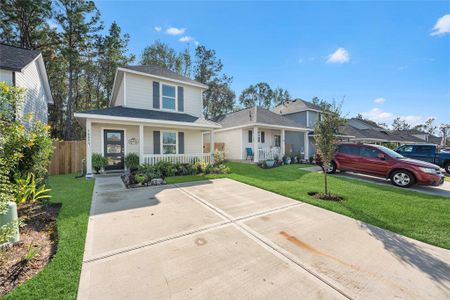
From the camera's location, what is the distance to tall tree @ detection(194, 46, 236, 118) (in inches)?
1091

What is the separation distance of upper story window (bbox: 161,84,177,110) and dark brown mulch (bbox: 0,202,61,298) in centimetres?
913

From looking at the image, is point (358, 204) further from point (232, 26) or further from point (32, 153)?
point (232, 26)

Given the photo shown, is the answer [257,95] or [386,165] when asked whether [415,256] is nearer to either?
[386,165]

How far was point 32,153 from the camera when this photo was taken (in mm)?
4719

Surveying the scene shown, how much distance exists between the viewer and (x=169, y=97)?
12523mm

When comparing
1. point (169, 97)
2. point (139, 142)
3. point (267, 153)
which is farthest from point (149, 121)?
point (267, 153)

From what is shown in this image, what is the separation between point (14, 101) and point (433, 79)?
25.1 metres

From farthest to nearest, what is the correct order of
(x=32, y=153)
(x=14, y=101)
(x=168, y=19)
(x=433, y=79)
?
(x=433, y=79) → (x=168, y=19) → (x=32, y=153) → (x=14, y=101)

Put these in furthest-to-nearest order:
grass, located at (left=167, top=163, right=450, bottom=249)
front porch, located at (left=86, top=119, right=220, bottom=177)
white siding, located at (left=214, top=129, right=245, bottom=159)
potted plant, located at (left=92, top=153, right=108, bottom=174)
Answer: white siding, located at (left=214, top=129, right=245, bottom=159)
front porch, located at (left=86, top=119, right=220, bottom=177)
potted plant, located at (left=92, top=153, right=108, bottom=174)
grass, located at (left=167, top=163, right=450, bottom=249)

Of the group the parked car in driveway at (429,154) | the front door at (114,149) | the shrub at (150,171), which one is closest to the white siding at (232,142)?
the shrub at (150,171)

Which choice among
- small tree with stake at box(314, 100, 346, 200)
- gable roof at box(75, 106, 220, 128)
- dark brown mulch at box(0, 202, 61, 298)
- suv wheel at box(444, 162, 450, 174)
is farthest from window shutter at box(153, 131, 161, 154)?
suv wheel at box(444, 162, 450, 174)

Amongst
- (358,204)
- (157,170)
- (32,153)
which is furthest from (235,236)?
(157,170)

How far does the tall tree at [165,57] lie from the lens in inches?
1001

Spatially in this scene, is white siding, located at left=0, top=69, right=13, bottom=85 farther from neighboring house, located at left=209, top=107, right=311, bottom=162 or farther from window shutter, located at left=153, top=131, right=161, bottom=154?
neighboring house, located at left=209, top=107, right=311, bottom=162
